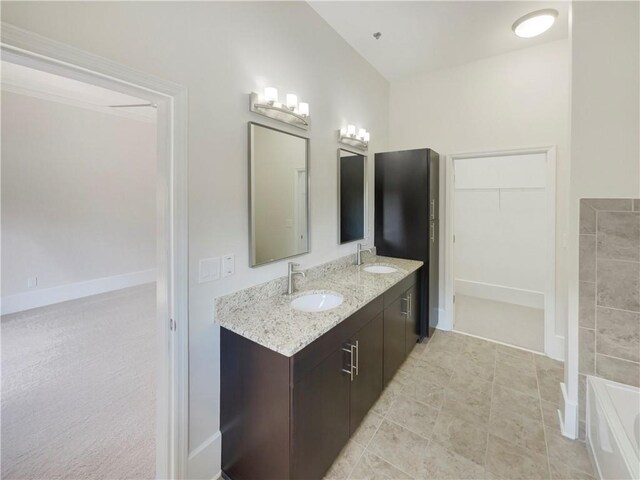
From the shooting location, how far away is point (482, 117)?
10.1ft

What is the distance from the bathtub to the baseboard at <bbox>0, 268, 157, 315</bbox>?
19.3ft

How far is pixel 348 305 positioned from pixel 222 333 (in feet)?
2.52

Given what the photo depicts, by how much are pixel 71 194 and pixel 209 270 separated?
13.8ft

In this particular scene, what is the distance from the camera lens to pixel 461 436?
1826 millimetres

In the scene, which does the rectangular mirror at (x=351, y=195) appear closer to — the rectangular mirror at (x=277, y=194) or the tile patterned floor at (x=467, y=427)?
→ the rectangular mirror at (x=277, y=194)

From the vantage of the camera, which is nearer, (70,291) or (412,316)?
(412,316)

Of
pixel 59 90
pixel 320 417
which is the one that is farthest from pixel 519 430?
pixel 59 90

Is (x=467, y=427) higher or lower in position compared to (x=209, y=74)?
lower

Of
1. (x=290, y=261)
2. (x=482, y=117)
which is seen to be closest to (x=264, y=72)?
(x=290, y=261)

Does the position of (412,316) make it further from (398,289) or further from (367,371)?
(367,371)

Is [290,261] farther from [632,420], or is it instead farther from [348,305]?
[632,420]

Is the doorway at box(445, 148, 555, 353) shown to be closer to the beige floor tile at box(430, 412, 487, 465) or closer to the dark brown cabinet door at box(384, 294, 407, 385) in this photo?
the dark brown cabinet door at box(384, 294, 407, 385)

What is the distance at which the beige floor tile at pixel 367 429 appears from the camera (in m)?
1.80

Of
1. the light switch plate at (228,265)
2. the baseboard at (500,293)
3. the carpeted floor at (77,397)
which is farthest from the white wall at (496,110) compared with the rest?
the carpeted floor at (77,397)
